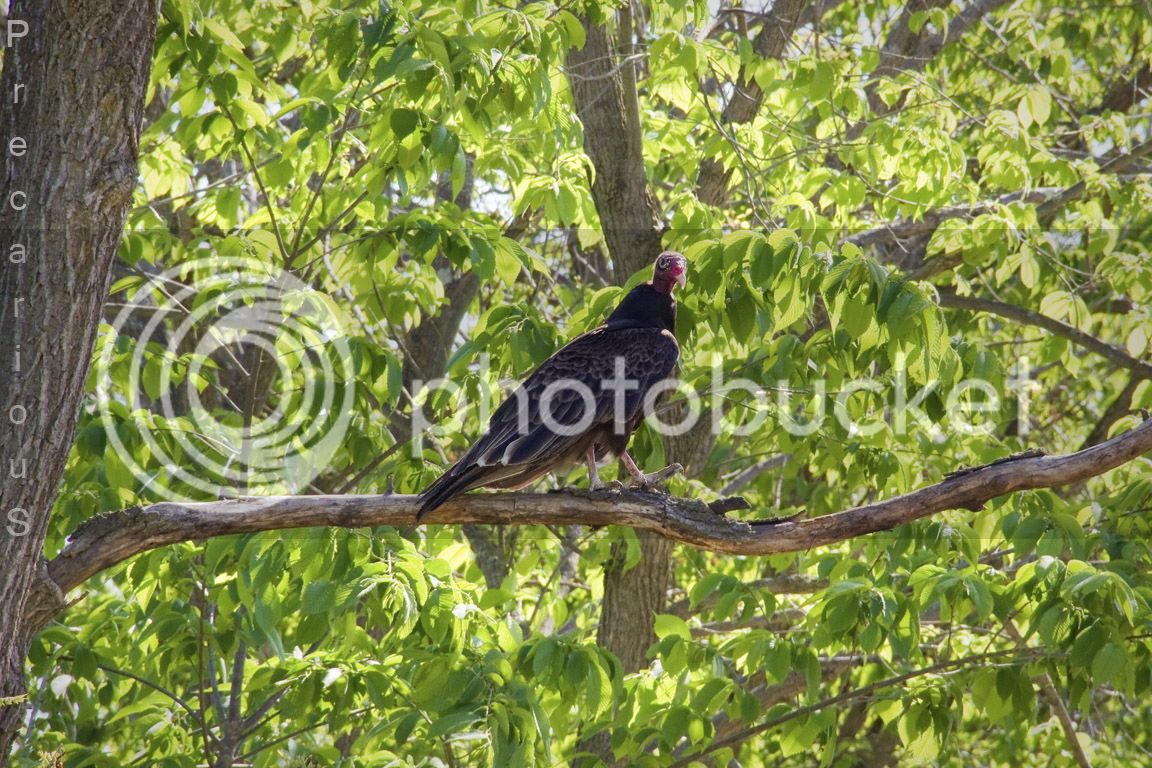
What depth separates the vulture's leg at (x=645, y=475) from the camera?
10.5ft

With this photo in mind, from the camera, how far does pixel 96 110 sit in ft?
7.51

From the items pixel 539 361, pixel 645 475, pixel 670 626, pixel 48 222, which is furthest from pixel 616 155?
pixel 48 222

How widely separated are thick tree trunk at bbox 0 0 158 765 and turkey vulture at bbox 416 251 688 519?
1.13 metres

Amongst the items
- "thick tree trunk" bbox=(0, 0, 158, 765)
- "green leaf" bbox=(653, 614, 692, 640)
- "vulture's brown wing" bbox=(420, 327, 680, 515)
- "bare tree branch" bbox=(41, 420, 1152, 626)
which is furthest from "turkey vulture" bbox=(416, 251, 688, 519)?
"thick tree trunk" bbox=(0, 0, 158, 765)

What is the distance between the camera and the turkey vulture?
3.27 meters

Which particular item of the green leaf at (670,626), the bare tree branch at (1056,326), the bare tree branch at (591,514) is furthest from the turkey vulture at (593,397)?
the bare tree branch at (1056,326)

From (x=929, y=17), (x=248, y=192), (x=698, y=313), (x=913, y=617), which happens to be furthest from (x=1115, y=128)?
(x=248, y=192)

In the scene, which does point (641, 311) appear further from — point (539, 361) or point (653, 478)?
point (653, 478)

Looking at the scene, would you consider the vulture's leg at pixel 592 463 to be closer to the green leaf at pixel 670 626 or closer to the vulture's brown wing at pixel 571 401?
the vulture's brown wing at pixel 571 401

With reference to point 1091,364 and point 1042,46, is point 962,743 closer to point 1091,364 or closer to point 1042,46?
point 1091,364

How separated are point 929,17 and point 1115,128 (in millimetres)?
944

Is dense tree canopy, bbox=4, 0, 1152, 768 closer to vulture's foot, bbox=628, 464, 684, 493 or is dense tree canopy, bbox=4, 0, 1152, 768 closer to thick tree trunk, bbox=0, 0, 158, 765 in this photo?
vulture's foot, bbox=628, 464, 684, 493

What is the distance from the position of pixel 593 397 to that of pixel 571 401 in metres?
0.07

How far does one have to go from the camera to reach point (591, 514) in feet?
9.39
